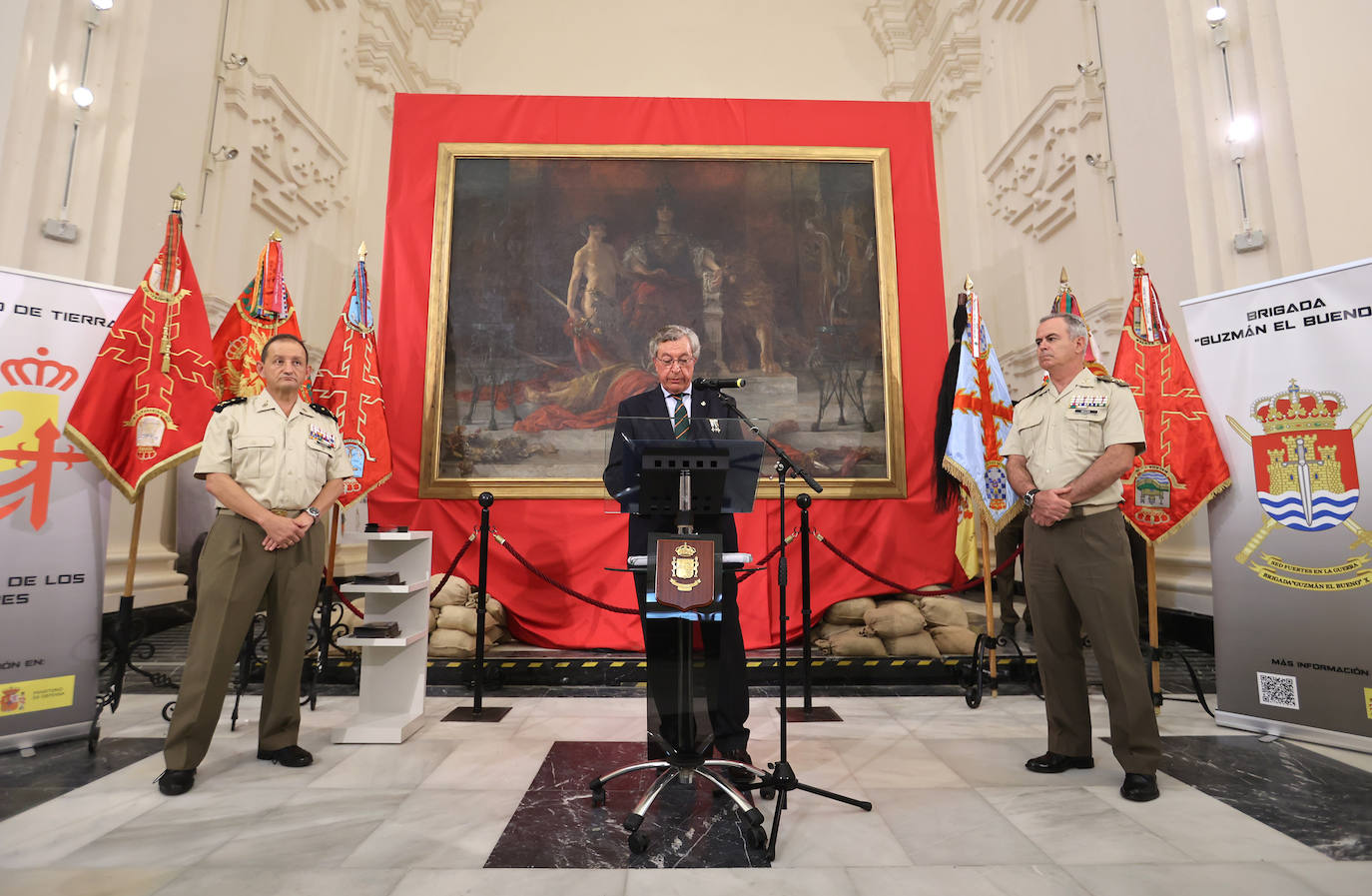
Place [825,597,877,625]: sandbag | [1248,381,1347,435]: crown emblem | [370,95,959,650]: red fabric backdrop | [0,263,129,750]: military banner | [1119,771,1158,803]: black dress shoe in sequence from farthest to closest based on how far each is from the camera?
[370,95,959,650]: red fabric backdrop, [825,597,877,625]: sandbag, [1248,381,1347,435]: crown emblem, [0,263,129,750]: military banner, [1119,771,1158,803]: black dress shoe

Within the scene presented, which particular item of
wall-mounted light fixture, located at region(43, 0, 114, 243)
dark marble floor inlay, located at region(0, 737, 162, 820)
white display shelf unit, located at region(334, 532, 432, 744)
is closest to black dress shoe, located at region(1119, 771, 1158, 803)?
white display shelf unit, located at region(334, 532, 432, 744)

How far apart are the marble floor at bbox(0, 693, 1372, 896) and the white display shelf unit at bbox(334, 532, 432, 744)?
0.42 feet

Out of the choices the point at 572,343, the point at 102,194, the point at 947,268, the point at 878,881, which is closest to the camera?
the point at 878,881

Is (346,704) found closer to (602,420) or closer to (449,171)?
(602,420)

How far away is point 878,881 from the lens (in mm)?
2072

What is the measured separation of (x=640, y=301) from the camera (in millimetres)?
6203

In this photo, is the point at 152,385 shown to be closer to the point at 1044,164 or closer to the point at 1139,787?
the point at 1139,787

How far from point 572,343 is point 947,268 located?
596cm

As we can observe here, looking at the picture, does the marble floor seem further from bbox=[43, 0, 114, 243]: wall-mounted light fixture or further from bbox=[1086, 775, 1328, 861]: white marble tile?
bbox=[43, 0, 114, 243]: wall-mounted light fixture

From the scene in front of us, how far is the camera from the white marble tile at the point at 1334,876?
Result: 2000 mm

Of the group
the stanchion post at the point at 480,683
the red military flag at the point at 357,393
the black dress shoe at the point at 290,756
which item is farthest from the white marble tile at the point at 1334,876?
→ the red military flag at the point at 357,393

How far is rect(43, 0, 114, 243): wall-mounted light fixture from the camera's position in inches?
184

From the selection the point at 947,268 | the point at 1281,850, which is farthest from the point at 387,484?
the point at 947,268

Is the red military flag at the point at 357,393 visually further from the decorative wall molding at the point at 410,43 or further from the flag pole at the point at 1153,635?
the decorative wall molding at the point at 410,43
